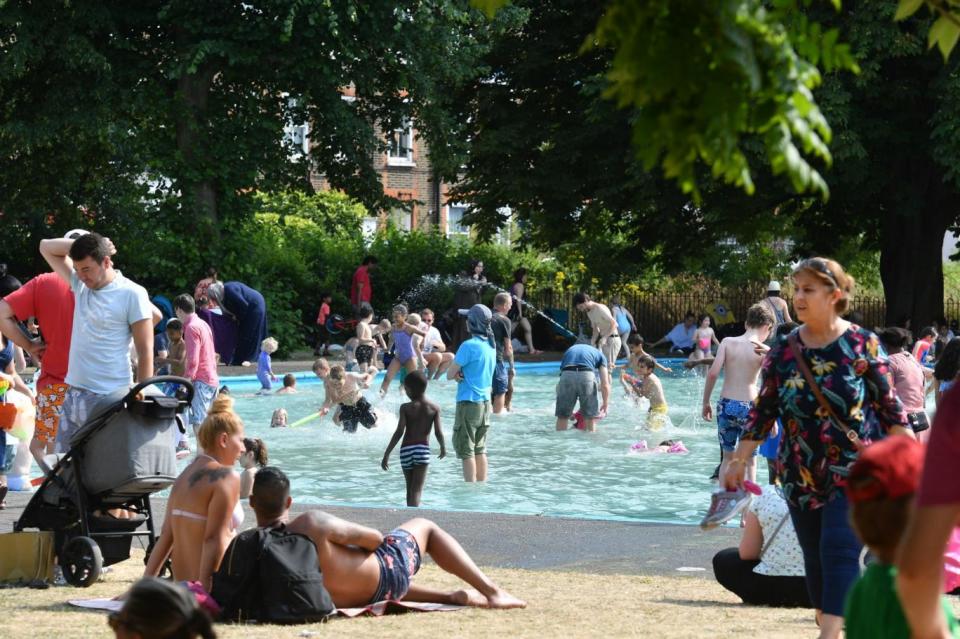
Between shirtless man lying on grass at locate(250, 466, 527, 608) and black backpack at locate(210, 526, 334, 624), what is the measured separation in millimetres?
118

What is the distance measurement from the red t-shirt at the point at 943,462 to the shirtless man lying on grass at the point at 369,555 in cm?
449

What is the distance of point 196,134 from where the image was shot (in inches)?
1214

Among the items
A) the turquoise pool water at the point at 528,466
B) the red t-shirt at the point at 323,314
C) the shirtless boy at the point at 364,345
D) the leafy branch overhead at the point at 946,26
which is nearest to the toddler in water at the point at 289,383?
the turquoise pool water at the point at 528,466

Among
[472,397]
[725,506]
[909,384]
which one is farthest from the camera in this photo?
[472,397]

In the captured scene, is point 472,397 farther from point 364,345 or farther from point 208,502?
point 364,345

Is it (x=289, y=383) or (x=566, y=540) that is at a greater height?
(x=289, y=383)

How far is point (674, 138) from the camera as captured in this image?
3.24 metres

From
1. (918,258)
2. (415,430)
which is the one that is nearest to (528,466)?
(415,430)

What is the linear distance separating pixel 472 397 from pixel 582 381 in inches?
179

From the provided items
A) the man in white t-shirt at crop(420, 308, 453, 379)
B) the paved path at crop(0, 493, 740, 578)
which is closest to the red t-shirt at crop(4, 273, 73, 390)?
the paved path at crop(0, 493, 740, 578)

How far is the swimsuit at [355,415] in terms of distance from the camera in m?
19.6

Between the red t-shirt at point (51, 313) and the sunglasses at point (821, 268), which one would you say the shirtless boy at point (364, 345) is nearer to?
the red t-shirt at point (51, 313)

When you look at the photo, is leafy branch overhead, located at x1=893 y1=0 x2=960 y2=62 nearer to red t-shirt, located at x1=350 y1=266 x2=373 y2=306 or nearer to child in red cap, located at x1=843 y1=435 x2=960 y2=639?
child in red cap, located at x1=843 y1=435 x2=960 y2=639

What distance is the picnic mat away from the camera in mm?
7535
